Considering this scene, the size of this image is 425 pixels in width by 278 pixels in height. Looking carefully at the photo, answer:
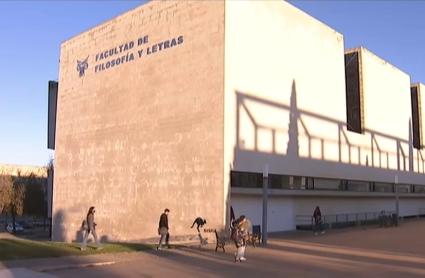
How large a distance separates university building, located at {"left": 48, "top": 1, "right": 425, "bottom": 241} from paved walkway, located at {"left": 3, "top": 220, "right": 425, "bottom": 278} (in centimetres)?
540

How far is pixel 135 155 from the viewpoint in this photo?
111 ft

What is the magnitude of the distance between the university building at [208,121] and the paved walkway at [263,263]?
5405 millimetres

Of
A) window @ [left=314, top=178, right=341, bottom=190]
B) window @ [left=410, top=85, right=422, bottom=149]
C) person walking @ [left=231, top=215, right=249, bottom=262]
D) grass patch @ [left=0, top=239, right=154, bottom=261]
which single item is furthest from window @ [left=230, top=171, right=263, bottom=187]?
window @ [left=410, top=85, right=422, bottom=149]

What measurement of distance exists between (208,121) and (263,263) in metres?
13.0

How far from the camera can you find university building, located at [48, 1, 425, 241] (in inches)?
1147

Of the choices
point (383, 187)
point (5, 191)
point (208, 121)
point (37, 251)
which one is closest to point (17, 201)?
point (5, 191)

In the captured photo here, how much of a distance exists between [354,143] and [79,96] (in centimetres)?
2087

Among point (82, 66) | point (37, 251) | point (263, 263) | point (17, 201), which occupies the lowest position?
point (263, 263)

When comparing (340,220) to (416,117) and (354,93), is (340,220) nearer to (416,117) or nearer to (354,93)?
(354,93)

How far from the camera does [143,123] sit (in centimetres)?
3353

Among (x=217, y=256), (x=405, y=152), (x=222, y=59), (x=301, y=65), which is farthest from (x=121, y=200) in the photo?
(x=405, y=152)

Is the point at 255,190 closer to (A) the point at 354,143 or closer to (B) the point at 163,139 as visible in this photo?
(B) the point at 163,139

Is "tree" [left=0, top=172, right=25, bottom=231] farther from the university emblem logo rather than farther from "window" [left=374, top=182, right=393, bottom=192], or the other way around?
"window" [left=374, top=182, right=393, bottom=192]

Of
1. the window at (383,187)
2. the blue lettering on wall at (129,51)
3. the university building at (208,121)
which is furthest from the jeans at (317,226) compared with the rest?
the window at (383,187)
